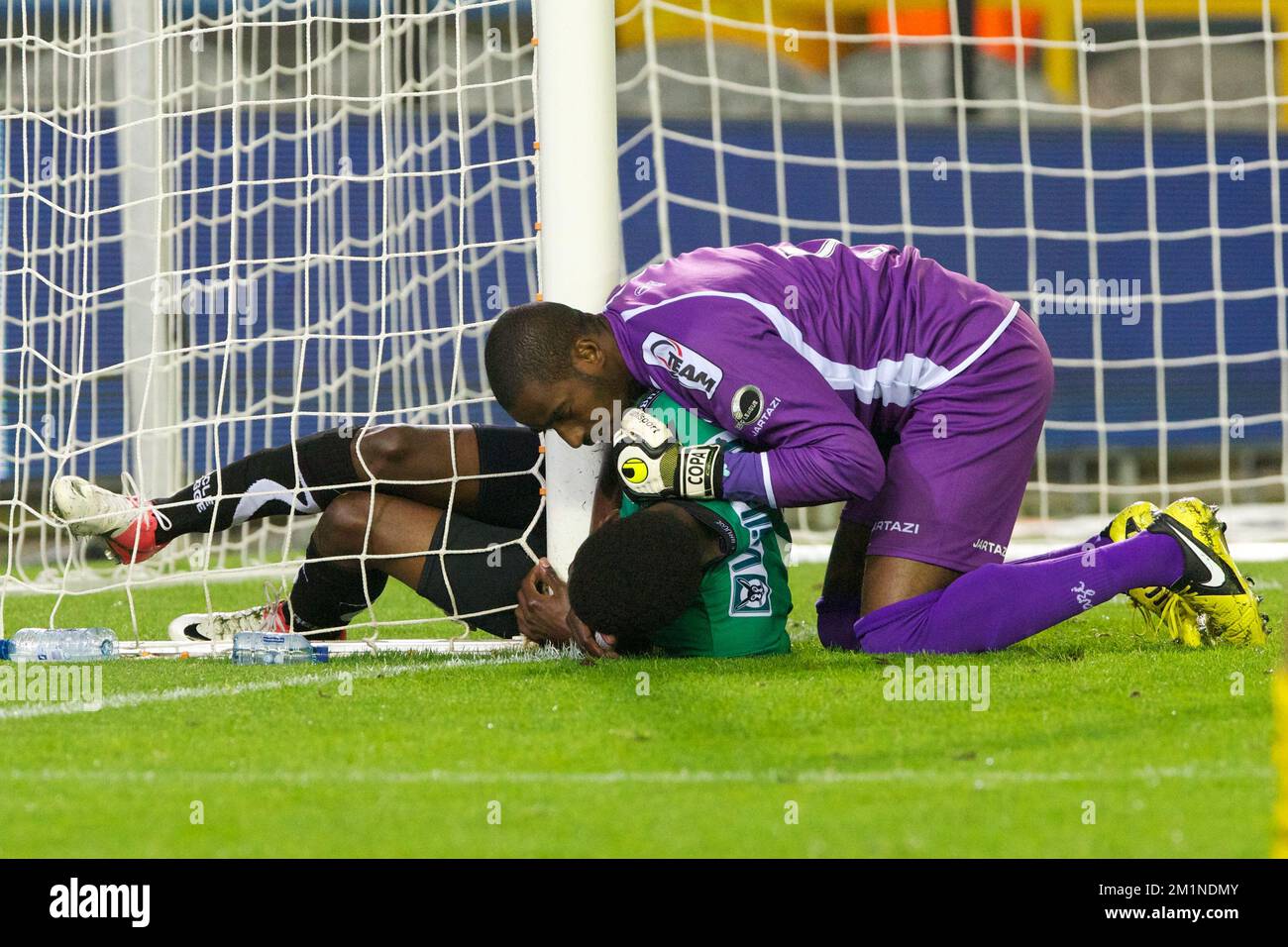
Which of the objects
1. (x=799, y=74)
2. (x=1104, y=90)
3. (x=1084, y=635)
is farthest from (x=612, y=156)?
(x=1104, y=90)

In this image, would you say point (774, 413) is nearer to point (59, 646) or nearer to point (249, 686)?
point (249, 686)

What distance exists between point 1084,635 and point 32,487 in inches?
244

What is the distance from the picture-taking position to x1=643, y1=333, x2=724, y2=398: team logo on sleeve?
3631 mm

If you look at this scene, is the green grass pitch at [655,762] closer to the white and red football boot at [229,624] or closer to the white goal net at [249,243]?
the white and red football boot at [229,624]

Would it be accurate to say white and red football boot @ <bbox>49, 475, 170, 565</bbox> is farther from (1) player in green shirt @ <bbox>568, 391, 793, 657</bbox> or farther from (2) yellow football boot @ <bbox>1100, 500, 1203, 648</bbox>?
(2) yellow football boot @ <bbox>1100, 500, 1203, 648</bbox>

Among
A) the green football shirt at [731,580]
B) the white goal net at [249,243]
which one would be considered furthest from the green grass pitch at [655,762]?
the white goal net at [249,243]

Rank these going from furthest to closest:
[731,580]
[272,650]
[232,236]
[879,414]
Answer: [232,236], [272,650], [879,414], [731,580]

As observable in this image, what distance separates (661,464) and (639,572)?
29 cm

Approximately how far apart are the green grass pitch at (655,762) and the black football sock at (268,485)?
1.68 feet

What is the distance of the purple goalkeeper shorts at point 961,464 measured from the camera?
12.9ft

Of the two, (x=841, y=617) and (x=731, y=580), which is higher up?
(x=731, y=580)

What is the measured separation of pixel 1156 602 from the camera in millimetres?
4078

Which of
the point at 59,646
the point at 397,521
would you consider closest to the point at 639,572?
the point at 397,521

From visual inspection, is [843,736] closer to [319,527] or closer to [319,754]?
[319,754]
